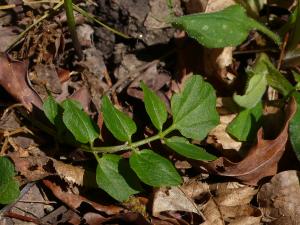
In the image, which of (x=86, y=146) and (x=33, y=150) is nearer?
(x=86, y=146)

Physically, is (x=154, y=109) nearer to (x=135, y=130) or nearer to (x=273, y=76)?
(x=135, y=130)

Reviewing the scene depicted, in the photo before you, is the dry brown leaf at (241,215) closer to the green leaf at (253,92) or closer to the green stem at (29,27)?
the green leaf at (253,92)

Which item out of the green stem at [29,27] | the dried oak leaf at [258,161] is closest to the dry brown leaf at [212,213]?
the dried oak leaf at [258,161]

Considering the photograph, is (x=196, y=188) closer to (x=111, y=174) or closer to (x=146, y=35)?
(x=111, y=174)

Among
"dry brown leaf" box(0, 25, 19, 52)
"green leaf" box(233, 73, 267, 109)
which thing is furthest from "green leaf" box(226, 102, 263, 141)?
"dry brown leaf" box(0, 25, 19, 52)

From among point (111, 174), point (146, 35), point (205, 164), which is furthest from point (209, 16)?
point (111, 174)

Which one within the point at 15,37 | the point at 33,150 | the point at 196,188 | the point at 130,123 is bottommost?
the point at 196,188
